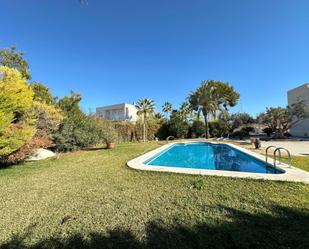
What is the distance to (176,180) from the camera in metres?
6.11

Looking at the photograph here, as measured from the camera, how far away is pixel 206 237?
9.98ft

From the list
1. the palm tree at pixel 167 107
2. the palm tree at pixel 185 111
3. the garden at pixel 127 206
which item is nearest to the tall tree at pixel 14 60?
the garden at pixel 127 206

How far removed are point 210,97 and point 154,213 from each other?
25400 mm

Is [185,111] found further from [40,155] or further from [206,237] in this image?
[206,237]

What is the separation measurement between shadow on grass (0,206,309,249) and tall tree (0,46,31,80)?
16.5 meters

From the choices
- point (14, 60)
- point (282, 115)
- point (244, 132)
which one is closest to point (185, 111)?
point (244, 132)

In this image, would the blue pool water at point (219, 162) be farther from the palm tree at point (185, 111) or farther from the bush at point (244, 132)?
the bush at point (244, 132)

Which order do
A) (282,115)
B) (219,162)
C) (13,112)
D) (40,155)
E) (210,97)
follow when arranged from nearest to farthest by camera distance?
1. (13,112)
2. (219,162)
3. (40,155)
4. (282,115)
5. (210,97)

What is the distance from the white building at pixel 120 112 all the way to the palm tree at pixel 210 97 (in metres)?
13.5

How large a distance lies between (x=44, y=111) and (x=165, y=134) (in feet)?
60.9

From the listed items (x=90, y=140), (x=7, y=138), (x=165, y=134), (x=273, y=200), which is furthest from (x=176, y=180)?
(x=165, y=134)

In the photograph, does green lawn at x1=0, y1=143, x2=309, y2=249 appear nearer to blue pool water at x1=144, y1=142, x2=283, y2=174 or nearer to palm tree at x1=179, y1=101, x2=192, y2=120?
blue pool water at x1=144, y1=142, x2=283, y2=174

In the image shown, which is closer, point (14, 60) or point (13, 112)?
point (13, 112)

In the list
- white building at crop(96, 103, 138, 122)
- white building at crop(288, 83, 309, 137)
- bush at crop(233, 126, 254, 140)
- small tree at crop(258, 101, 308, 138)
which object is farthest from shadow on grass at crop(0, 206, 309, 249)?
white building at crop(96, 103, 138, 122)
